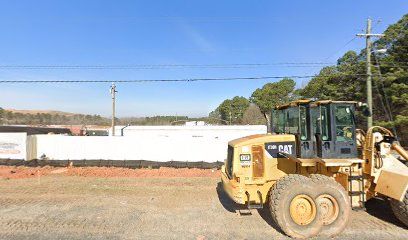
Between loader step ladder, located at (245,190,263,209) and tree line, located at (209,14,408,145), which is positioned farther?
tree line, located at (209,14,408,145)

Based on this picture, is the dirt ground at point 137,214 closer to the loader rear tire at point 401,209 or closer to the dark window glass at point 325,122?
the loader rear tire at point 401,209

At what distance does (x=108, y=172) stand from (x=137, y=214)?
8.30 meters

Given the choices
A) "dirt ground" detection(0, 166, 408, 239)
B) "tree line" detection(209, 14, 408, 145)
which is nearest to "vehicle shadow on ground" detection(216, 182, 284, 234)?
"dirt ground" detection(0, 166, 408, 239)

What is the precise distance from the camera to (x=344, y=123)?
787 cm

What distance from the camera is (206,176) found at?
51.3ft

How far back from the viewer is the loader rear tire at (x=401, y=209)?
24.6 ft

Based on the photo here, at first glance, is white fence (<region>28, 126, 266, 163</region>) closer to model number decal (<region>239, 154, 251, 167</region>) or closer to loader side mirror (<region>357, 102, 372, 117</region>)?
model number decal (<region>239, 154, 251, 167</region>)

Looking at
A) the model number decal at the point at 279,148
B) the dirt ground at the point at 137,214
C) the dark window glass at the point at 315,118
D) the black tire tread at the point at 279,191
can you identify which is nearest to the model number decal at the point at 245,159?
the model number decal at the point at 279,148

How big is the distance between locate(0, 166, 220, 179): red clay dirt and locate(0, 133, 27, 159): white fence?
1.74 m

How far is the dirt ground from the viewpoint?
24.6 ft

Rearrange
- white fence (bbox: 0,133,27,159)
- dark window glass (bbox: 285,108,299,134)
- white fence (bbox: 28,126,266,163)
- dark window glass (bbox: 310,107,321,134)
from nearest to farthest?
1. dark window glass (bbox: 310,107,321,134)
2. dark window glass (bbox: 285,108,299,134)
3. white fence (bbox: 28,126,266,163)
4. white fence (bbox: 0,133,27,159)

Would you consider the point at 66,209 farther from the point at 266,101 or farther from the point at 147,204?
the point at 266,101

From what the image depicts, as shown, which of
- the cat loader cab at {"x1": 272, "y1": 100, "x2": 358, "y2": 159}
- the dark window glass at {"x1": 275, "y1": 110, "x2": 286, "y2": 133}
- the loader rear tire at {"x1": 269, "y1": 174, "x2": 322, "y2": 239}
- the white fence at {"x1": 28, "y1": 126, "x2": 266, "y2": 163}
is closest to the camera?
the loader rear tire at {"x1": 269, "y1": 174, "x2": 322, "y2": 239}

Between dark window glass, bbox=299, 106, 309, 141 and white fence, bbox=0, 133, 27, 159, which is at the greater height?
dark window glass, bbox=299, 106, 309, 141
